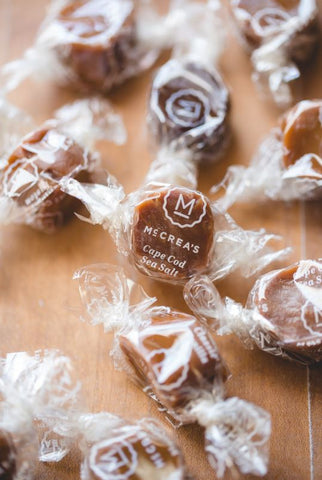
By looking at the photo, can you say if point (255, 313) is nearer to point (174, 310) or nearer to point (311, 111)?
point (174, 310)

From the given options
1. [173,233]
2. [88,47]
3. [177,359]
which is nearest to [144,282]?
[173,233]

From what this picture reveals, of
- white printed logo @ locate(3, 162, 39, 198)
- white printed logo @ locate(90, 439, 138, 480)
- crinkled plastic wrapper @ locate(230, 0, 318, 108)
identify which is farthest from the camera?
crinkled plastic wrapper @ locate(230, 0, 318, 108)

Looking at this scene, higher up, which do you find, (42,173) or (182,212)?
(42,173)

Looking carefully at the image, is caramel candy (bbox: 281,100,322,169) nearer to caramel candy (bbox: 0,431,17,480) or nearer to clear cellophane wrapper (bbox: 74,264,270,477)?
clear cellophane wrapper (bbox: 74,264,270,477)

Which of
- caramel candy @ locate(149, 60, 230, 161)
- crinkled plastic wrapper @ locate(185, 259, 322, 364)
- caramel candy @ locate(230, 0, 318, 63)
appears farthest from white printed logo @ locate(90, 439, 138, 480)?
caramel candy @ locate(230, 0, 318, 63)

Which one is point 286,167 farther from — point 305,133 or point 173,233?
point 173,233
